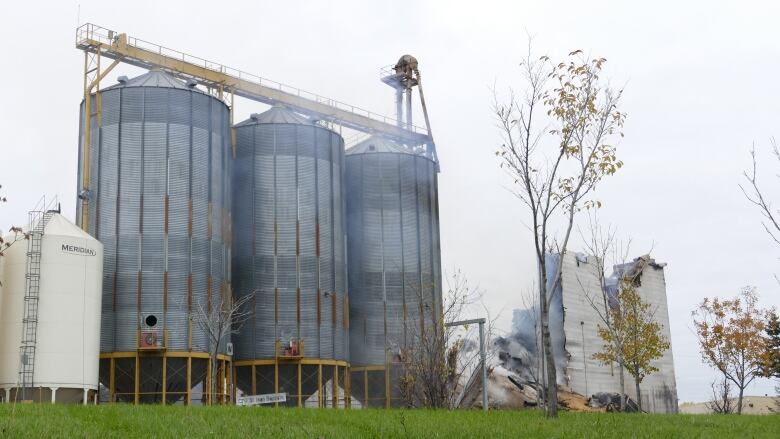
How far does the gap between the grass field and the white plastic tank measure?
2683cm

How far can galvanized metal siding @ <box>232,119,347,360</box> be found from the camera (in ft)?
185

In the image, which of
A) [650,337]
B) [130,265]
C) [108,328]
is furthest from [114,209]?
[650,337]

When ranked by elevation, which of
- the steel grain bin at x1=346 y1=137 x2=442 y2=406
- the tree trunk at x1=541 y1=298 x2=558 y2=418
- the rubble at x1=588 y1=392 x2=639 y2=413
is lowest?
the rubble at x1=588 y1=392 x2=639 y2=413

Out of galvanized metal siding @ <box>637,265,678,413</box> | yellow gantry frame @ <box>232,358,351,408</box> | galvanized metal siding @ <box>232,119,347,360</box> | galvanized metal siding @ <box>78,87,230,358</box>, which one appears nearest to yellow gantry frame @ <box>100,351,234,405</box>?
galvanized metal siding @ <box>78,87,230,358</box>

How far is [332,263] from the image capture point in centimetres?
5859

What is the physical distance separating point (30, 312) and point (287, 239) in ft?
57.9

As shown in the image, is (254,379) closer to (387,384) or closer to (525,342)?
(387,384)

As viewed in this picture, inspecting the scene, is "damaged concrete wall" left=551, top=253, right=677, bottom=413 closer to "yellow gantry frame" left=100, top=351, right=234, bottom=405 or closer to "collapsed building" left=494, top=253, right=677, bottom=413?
"collapsed building" left=494, top=253, right=677, bottom=413

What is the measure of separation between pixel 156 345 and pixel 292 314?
32.7 ft

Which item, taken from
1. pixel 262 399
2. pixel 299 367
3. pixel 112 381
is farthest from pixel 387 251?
pixel 262 399

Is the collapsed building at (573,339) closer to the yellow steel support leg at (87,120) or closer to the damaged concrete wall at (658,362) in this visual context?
the damaged concrete wall at (658,362)

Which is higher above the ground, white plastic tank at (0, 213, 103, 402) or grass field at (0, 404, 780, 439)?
white plastic tank at (0, 213, 103, 402)

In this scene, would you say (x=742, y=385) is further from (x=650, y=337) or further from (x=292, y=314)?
(x=292, y=314)

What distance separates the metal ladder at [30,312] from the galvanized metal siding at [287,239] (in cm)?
1473
